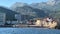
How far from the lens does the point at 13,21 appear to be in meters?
93.1

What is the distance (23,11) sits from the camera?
417ft

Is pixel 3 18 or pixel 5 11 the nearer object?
pixel 3 18

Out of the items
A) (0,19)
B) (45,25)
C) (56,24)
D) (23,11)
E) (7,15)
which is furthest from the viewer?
(23,11)

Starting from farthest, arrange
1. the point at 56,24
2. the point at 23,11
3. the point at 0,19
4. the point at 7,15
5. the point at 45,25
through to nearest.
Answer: the point at 23,11
the point at 7,15
the point at 0,19
the point at 45,25
the point at 56,24

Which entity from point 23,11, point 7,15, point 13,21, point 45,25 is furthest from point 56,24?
point 23,11

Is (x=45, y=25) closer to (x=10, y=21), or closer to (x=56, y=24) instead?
(x=56, y=24)

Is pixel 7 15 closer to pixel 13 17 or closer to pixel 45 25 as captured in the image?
pixel 13 17

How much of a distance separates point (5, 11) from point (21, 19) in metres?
12.9

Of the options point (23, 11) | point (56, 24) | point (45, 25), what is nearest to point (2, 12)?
point (23, 11)

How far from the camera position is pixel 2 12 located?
104 meters

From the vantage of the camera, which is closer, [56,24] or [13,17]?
[56,24]

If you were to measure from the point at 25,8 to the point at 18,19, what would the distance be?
3580 cm

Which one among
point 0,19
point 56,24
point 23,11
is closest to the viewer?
point 56,24

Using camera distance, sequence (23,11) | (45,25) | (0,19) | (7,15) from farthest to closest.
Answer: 1. (23,11)
2. (7,15)
3. (0,19)
4. (45,25)
